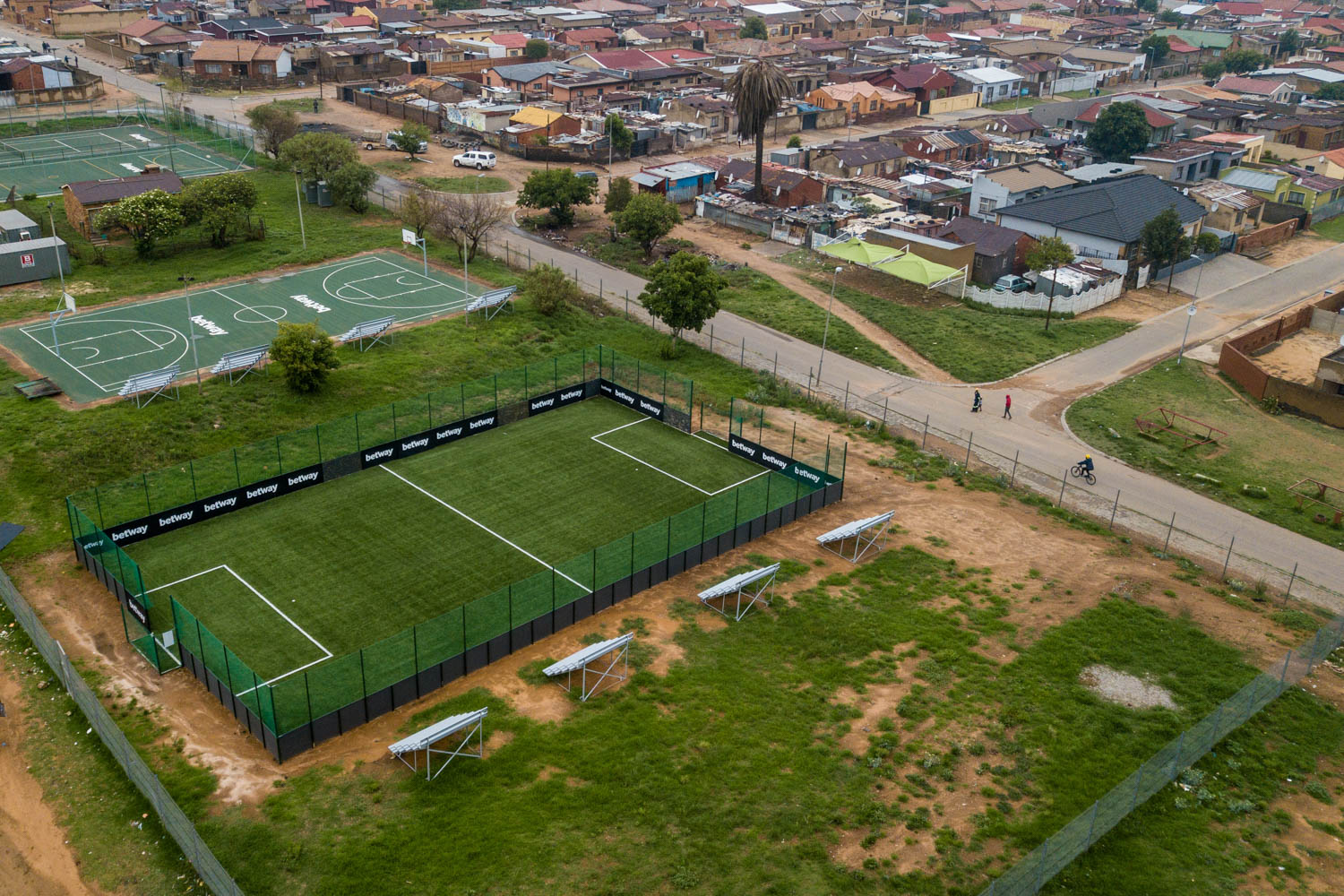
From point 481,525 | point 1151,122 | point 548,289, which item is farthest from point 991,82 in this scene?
point 481,525

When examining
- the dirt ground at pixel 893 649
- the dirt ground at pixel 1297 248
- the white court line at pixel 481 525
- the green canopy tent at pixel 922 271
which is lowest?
the dirt ground at pixel 893 649

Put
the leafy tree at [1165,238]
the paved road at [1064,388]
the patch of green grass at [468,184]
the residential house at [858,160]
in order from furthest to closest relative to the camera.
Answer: the residential house at [858,160]
the patch of green grass at [468,184]
the leafy tree at [1165,238]
the paved road at [1064,388]

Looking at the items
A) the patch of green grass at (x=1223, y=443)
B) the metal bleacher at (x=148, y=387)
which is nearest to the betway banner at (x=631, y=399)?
the metal bleacher at (x=148, y=387)

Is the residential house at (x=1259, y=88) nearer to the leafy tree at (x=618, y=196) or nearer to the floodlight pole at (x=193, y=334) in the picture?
the leafy tree at (x=618, y=196)

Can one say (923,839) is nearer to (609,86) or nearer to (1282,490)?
(1282,490)

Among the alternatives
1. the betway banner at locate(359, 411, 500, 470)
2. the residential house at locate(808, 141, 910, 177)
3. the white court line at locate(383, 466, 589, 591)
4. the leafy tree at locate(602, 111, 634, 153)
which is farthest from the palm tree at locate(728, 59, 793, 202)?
the white court line at locate(383, 466, 589, 591)

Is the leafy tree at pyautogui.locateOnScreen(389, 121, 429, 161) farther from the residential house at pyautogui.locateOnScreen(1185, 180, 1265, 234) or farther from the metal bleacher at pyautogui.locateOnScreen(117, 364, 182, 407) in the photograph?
the residential house at pyautogui.locateOnScreen(1185, 180, 1265, 234)
